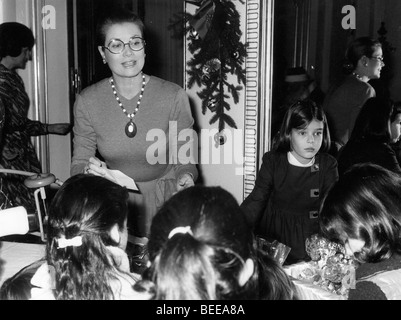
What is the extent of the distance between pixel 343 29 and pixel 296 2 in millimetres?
396

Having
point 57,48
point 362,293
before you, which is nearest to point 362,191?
point 362,293

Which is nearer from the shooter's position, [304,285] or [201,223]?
[201,223]

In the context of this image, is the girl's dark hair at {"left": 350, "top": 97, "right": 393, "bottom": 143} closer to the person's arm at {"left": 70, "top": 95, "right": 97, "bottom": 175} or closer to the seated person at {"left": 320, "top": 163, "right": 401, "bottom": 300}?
the seated person at {"left": 320, "top": 163, "right": 401, "bottom": 300}

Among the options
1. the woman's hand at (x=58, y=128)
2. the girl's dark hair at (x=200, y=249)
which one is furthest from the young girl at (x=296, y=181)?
the woman's hand at (x=58, y=128)

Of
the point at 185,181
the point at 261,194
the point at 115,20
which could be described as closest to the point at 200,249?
the point at 185,181

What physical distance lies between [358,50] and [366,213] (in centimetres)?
193

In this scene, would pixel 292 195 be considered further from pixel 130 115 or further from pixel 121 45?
pixel 121 45

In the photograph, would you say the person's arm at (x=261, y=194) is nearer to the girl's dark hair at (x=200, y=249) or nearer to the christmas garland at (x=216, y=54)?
the christmas garland at (x=216, y=54)

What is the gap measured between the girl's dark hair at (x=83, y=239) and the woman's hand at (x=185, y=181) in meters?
0.54

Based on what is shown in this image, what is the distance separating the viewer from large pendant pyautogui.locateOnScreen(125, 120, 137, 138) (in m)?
2.07

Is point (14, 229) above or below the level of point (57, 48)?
below

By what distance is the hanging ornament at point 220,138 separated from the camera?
3.67 meters

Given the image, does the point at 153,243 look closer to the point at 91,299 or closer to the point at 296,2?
the point at 91,299

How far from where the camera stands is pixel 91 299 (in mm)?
1287
